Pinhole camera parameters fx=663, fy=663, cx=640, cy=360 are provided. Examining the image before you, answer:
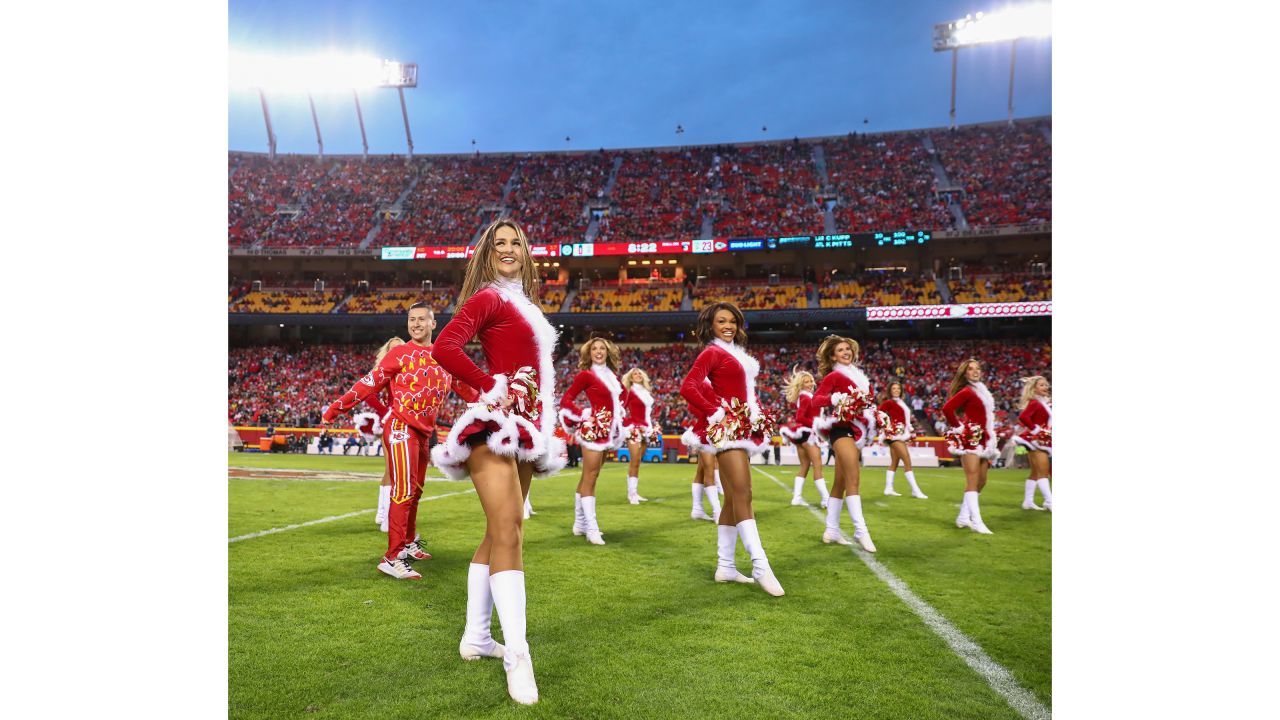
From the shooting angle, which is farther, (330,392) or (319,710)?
(330,392)

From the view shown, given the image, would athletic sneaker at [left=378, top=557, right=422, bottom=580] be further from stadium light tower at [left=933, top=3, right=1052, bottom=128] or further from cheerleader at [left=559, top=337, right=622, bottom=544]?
stadium light tower at [left=933, top=3, right=1052, bottom=128]

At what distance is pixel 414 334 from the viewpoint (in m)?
5.77

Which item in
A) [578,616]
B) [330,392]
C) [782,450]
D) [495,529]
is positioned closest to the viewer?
[495,529]

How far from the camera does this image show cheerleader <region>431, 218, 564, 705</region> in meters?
2.92

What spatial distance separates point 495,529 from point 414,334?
10.7 feet

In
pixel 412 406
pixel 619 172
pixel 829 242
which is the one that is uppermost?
pixel 619 172

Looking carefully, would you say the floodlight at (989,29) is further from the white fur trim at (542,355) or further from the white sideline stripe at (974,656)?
the white fur trim at (542,355)

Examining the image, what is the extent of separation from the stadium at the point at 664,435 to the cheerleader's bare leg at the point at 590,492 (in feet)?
1.15

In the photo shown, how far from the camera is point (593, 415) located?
773 cm

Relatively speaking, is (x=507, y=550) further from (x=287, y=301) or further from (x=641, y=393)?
(x=287, y=301)

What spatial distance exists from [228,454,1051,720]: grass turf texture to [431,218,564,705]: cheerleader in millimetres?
230

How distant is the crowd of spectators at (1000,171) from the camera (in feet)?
107
